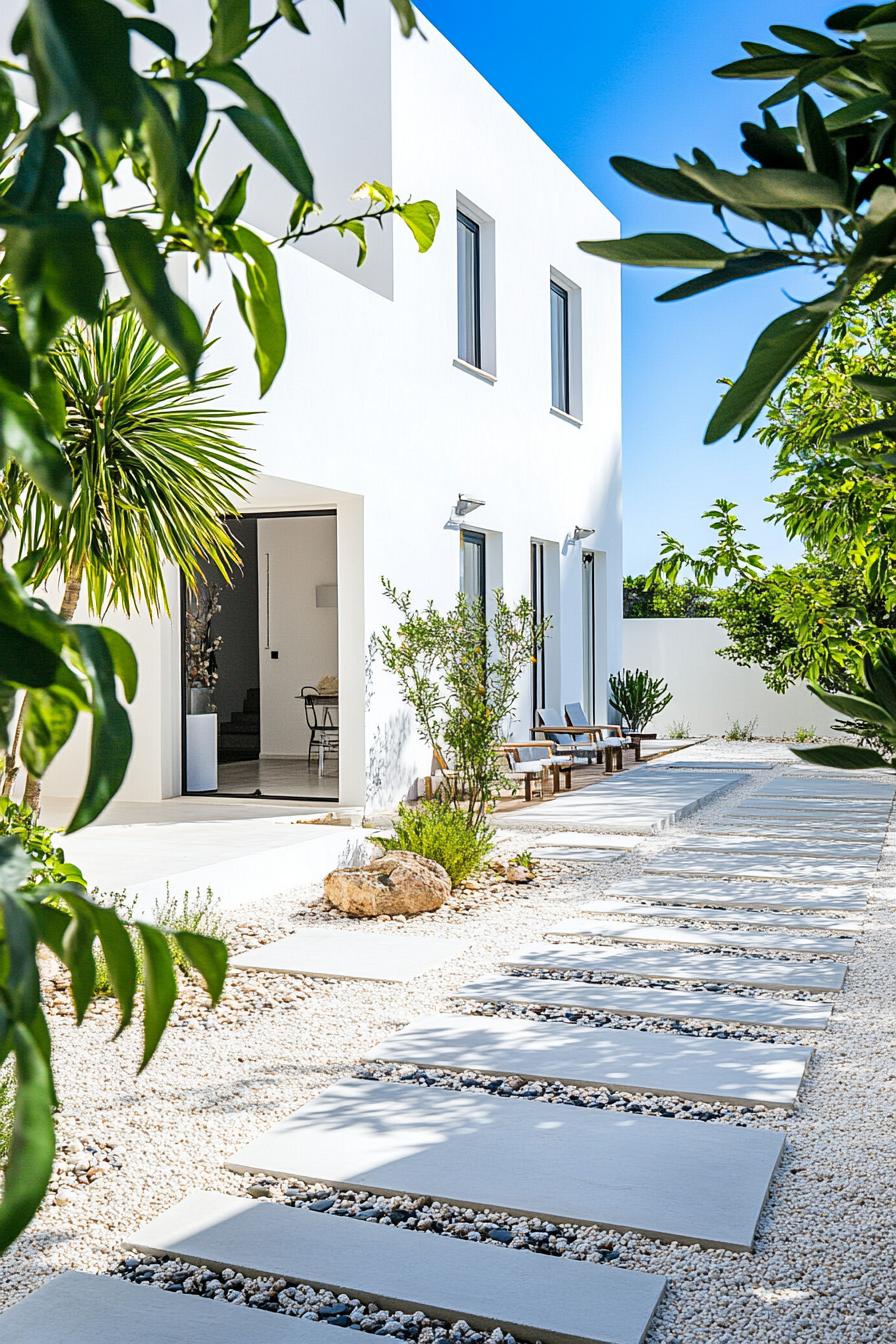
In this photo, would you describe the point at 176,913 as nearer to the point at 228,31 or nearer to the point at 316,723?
the point at 228,31

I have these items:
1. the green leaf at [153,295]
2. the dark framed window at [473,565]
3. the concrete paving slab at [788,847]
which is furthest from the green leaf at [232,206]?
the dark framed window at [473,565]

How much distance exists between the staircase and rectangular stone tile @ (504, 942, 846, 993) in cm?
992

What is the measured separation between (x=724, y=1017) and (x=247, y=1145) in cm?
201

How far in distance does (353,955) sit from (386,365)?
6.10 metres

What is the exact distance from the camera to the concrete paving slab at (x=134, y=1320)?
2.49m

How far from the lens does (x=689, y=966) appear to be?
5.58m

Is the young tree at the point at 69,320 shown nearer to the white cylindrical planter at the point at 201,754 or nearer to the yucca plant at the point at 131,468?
the yucca plant at the point at 131,468

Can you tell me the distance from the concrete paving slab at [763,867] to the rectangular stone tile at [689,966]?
6.55 feet

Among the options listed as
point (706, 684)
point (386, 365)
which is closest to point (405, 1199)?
point (386, 365)

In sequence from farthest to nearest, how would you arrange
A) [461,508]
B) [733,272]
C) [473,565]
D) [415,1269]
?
[473,565]
[461,508]
[415,1269]
[733,272]

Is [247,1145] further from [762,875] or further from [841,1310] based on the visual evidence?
[762,875]

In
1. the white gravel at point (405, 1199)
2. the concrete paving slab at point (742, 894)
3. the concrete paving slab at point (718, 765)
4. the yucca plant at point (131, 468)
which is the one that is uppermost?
the yucca plant at point (131, 468)

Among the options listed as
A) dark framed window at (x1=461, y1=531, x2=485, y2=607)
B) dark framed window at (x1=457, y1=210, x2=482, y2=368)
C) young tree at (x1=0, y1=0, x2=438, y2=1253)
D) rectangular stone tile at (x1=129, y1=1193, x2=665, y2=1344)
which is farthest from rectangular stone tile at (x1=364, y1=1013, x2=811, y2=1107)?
dark framed window at (x1=457, y1=210, x2=482, y2=368)

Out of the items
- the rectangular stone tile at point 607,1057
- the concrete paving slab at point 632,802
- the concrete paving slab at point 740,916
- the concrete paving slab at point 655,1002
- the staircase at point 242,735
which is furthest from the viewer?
the staircase at point 242,735
